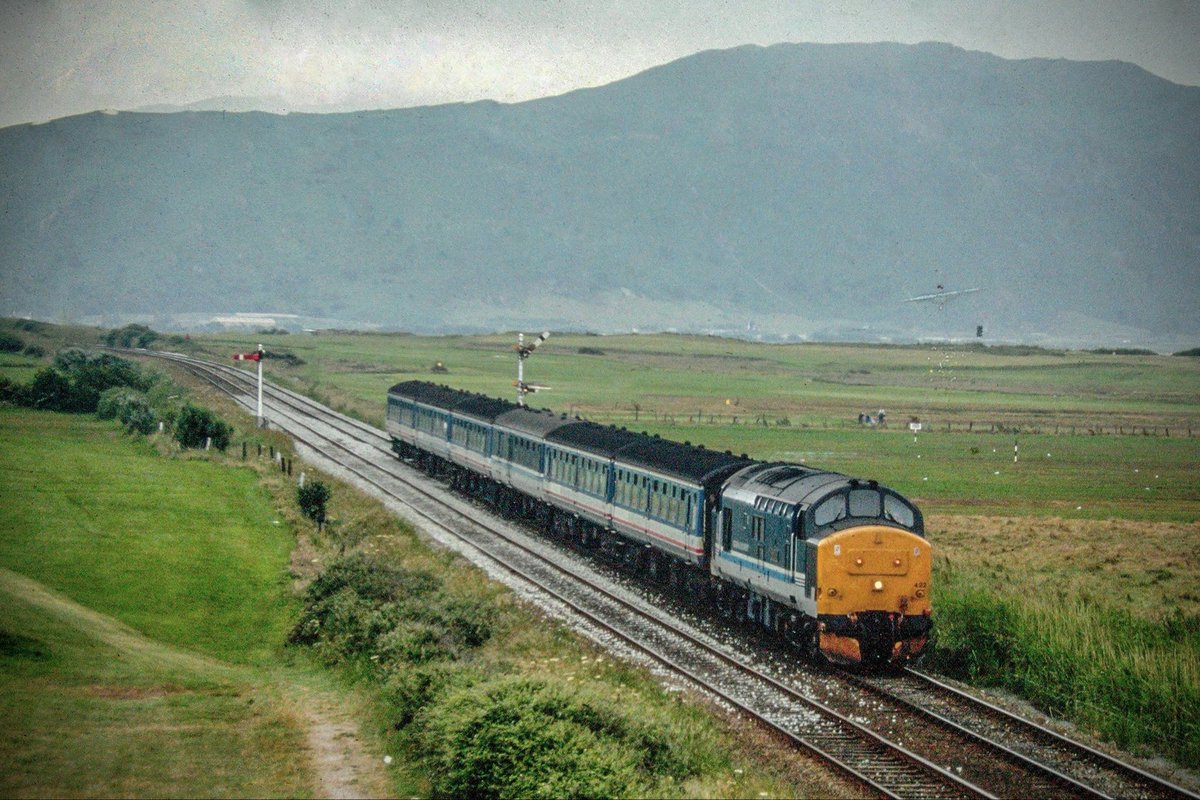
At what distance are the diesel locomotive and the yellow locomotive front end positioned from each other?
19mm

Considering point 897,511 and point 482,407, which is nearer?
point 897,511

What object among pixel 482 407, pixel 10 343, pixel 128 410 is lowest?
pixel 128 410

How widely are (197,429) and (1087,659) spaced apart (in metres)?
41.5

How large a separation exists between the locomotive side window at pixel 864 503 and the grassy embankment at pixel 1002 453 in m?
3.97

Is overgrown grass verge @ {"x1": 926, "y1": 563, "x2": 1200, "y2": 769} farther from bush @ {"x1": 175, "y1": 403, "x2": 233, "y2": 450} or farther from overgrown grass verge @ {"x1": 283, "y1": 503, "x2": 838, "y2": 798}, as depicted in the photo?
bush @ {"x1": 175, "y1": 403, "x2": 233, "y2": 450}

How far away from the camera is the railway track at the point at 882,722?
62.2 ft

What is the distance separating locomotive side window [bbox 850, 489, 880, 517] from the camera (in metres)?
25.5

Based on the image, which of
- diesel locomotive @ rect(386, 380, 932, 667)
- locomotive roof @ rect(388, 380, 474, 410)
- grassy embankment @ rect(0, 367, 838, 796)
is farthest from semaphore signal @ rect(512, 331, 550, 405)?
grassy embankment @ rect(0, 367, 838, 796)

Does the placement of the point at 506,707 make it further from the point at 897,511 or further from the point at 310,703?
the point at 897,511

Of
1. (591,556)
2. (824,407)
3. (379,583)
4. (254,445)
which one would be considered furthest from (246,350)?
(379,583)

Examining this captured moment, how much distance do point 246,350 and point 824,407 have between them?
80.1 metres

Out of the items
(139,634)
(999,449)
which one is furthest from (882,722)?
(999,449)

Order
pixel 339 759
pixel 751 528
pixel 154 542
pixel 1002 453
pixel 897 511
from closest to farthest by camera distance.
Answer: pixel 339 759
pixel 897 511
pixel 751 528
pixel 154 542
pixel 1002 453

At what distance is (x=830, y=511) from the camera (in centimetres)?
2542
